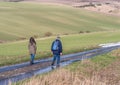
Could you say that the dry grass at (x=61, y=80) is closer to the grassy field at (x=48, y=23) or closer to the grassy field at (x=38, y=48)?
the grassy field at (x=38, y=48)

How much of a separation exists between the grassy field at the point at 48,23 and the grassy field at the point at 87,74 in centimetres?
3765

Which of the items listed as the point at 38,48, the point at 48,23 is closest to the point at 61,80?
the point at 38,48

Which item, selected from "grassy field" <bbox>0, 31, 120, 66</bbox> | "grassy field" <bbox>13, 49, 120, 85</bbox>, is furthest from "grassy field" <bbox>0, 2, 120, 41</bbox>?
"grassy field" <bbox>13, 49, 120, 85</bbox>

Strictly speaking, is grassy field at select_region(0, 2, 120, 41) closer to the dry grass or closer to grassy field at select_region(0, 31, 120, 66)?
grassy field at select_region(0, 31, 120, 66)

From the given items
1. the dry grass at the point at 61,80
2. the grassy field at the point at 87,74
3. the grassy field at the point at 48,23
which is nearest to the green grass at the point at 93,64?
the grassy field at the point at 87,74

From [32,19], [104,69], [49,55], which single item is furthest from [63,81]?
[32,19]

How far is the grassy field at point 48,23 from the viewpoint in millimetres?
73644

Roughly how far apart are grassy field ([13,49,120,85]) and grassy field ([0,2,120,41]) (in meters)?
37.7

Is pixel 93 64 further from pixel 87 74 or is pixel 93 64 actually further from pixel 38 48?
pixel 38 48

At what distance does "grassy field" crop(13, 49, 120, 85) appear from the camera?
1791 cm

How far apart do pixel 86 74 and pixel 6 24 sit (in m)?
61.9

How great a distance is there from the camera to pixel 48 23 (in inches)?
3551

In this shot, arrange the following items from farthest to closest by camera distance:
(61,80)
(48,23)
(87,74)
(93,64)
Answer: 1. (48,23)
2. (93,64)
3. (87,74)
4. (61,80)

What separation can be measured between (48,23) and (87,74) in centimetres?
6857
